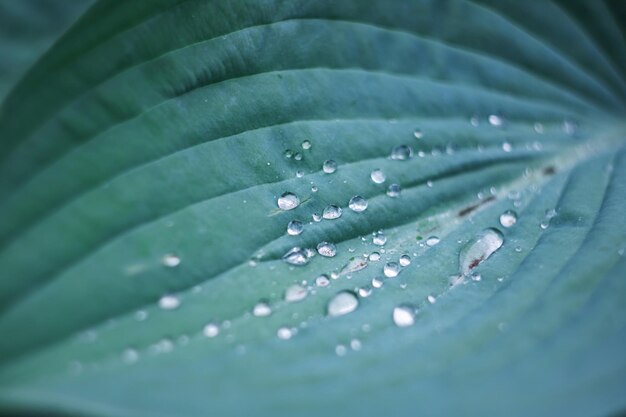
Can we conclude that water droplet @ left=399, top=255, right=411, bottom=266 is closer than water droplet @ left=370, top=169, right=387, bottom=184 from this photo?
Yes

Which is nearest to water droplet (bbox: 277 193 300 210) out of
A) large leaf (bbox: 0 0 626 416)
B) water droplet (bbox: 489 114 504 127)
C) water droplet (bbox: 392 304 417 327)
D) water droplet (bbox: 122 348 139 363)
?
large leaf (bbox: 0 0 626 416)

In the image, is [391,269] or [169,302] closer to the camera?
[169,302]

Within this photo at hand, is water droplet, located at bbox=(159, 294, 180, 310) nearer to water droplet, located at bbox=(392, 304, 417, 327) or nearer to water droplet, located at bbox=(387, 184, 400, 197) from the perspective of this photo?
water droplet, located at bbox=(392, 304, 417, 327)

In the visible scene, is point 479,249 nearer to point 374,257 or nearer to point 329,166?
point 374,257

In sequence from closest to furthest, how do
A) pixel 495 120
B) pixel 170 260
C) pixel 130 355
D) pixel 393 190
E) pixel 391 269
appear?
pixel 130 355
pixel 170 260
pixel 391 269
pixel 393 190
pixel 495 120

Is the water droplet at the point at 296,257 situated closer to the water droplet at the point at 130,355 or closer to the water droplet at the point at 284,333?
the water droplet at the point at 284,333

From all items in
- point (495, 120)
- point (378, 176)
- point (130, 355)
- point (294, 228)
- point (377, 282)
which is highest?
point (495, 120)

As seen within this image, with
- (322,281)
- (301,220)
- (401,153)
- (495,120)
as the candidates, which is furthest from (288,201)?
(495,120)
